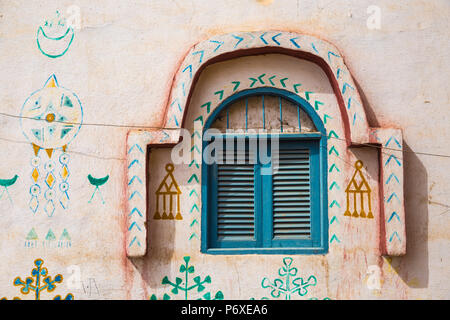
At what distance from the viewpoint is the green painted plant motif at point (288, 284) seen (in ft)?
16.2

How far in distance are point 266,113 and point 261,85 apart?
0.29m

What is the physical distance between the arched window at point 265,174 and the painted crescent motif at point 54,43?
5.41 feet

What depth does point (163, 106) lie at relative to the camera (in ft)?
16.8

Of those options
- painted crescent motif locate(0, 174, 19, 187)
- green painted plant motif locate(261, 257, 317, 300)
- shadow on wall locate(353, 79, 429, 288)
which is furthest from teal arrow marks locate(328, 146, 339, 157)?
painted crescent motif locate(0, 174, 19, 187)

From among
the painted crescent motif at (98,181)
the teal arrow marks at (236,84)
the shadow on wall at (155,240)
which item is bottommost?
the shadow on wall at (155,240)

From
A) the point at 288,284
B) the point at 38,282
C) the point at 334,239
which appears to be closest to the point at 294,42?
the point at 334,239

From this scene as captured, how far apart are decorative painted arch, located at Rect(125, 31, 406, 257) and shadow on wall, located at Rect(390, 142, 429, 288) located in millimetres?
190

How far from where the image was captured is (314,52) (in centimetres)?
502

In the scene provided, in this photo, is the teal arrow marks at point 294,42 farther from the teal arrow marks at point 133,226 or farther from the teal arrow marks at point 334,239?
the teal arrow marks at point 133,226

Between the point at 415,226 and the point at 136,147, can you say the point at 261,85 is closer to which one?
the point at 136,147

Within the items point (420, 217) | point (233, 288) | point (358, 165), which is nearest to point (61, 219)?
point (233, 288)

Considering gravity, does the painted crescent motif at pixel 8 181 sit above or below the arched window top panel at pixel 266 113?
below

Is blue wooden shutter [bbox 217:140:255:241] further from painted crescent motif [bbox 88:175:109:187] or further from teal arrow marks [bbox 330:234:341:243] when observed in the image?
painted crescent motif [bbox 88:175:109:187]

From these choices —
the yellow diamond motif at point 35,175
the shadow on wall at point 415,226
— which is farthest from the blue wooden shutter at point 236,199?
the yellow diamond motif at point 35,175
